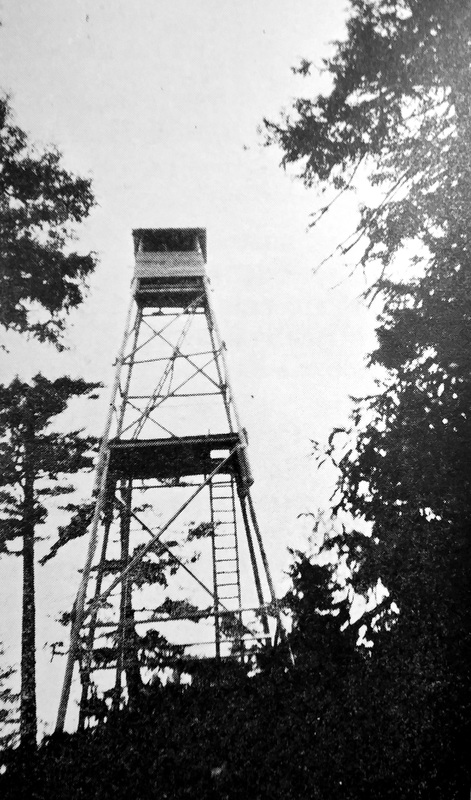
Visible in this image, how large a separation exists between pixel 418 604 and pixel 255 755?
2.37 meters

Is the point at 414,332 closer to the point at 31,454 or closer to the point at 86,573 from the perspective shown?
the point at 86,573

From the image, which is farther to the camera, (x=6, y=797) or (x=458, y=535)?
(x=458, y=535)

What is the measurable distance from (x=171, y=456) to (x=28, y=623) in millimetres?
7915

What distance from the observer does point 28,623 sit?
35.8ft

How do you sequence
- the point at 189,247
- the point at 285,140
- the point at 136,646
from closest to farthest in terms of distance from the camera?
the point at 136,646 < the point at 285,140 < the point at 189,247

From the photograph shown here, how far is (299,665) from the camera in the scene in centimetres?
412

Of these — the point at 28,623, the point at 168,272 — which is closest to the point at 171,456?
the point at 168,272

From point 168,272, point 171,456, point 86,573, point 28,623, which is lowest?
point 86,573

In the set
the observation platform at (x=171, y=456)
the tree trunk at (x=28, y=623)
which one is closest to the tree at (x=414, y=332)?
the observation platform at (x=171, y=456)

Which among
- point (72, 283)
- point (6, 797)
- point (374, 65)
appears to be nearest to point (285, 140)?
point (374, 65)

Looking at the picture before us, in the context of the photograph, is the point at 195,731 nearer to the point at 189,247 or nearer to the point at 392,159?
the point at 392,159

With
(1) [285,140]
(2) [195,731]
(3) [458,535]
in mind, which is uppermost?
(1) [285,140]

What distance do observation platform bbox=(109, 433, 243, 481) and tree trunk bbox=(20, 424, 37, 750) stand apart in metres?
6.47

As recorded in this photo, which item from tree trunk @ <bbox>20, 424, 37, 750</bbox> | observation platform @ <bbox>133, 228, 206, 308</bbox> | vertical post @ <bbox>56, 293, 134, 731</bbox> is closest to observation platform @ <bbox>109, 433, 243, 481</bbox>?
vertical post @ <bbox>56, 293, 134, 731</bbox>
